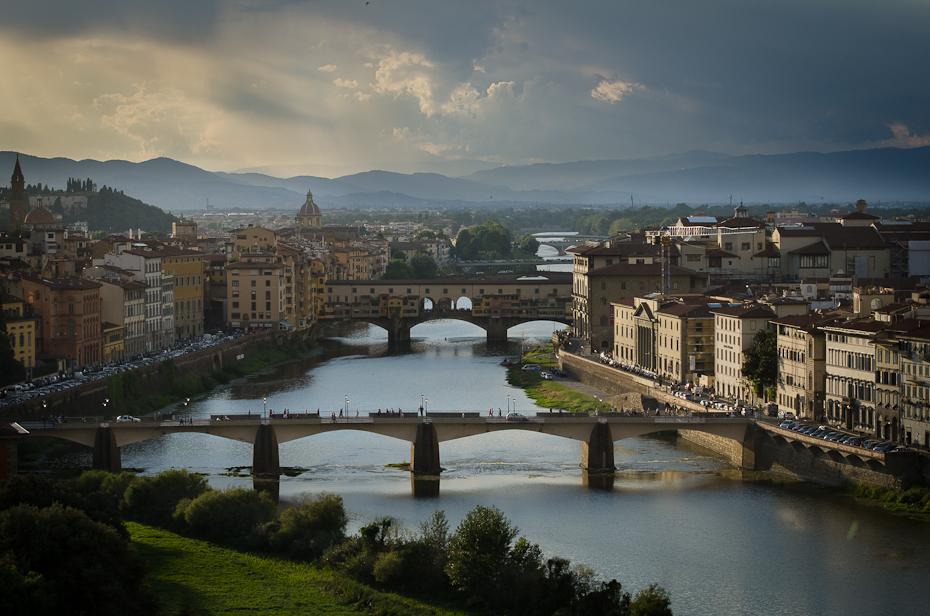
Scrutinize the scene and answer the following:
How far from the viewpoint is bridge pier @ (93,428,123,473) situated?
130 feet

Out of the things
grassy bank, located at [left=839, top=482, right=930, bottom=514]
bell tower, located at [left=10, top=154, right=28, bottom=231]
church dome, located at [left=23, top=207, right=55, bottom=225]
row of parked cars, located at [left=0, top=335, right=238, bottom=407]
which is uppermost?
bell tower, located at [left=10, top=154, right=28, bottom=231]

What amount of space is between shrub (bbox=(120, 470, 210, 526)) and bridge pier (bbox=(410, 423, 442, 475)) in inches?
296

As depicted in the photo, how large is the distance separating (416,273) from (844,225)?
56.0m

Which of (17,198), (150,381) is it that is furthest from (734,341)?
(17,198)

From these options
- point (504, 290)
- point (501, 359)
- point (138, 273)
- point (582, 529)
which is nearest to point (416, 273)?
point (504, 290)

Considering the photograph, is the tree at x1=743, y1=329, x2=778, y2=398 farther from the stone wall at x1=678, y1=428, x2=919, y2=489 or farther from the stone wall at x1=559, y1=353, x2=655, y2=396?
the stone wall at x1=559, y1=353, x2=655, y2=396

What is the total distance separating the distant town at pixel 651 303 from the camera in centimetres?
4078

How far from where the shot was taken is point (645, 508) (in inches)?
1416

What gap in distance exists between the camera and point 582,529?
111ft

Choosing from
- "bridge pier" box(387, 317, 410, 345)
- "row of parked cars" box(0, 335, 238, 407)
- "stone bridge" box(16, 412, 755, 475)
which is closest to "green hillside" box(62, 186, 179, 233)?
"bridge pier" box(387, 317, 410, 345)

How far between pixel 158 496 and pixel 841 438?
19.8 meters

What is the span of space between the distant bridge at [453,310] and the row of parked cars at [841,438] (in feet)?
152

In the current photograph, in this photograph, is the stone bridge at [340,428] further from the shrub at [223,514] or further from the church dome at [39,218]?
the church dome at [39,218]

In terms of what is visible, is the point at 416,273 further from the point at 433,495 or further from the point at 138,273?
the point at 433,495
